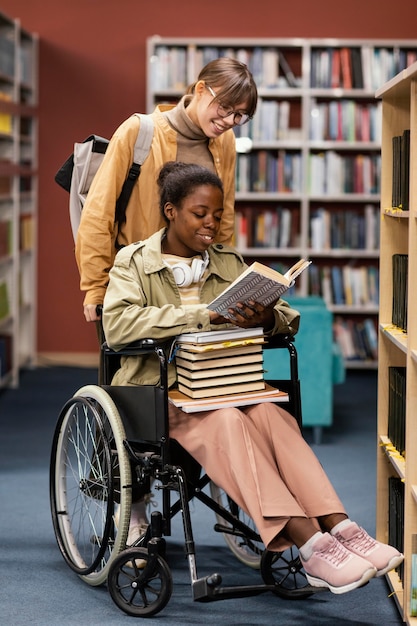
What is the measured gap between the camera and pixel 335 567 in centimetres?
239

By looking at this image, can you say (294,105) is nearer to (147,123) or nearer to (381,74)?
(381,74)

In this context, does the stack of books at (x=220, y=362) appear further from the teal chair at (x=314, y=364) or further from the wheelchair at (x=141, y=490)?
the teal chair at (x=314, y=364)

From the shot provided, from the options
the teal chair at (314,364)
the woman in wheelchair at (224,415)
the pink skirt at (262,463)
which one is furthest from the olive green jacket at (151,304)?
the teal chair at (314,364)

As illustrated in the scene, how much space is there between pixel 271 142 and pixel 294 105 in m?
0.35

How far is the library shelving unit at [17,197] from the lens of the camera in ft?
19.2

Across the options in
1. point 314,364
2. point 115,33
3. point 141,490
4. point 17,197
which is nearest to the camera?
point 141,490

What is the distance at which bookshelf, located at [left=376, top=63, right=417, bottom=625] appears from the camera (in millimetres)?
2469

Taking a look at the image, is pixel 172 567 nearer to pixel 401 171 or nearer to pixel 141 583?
pixel 141 583

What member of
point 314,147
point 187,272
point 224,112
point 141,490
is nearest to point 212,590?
point 141,490

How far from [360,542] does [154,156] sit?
124 centimetres

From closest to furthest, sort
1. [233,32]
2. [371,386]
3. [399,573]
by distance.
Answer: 1. [399,573]
2. [371,386]
3. [233,32]

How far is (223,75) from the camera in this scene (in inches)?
113

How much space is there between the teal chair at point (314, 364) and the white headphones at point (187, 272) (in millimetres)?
1909

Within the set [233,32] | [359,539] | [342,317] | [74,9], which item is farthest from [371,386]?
[359,539]
